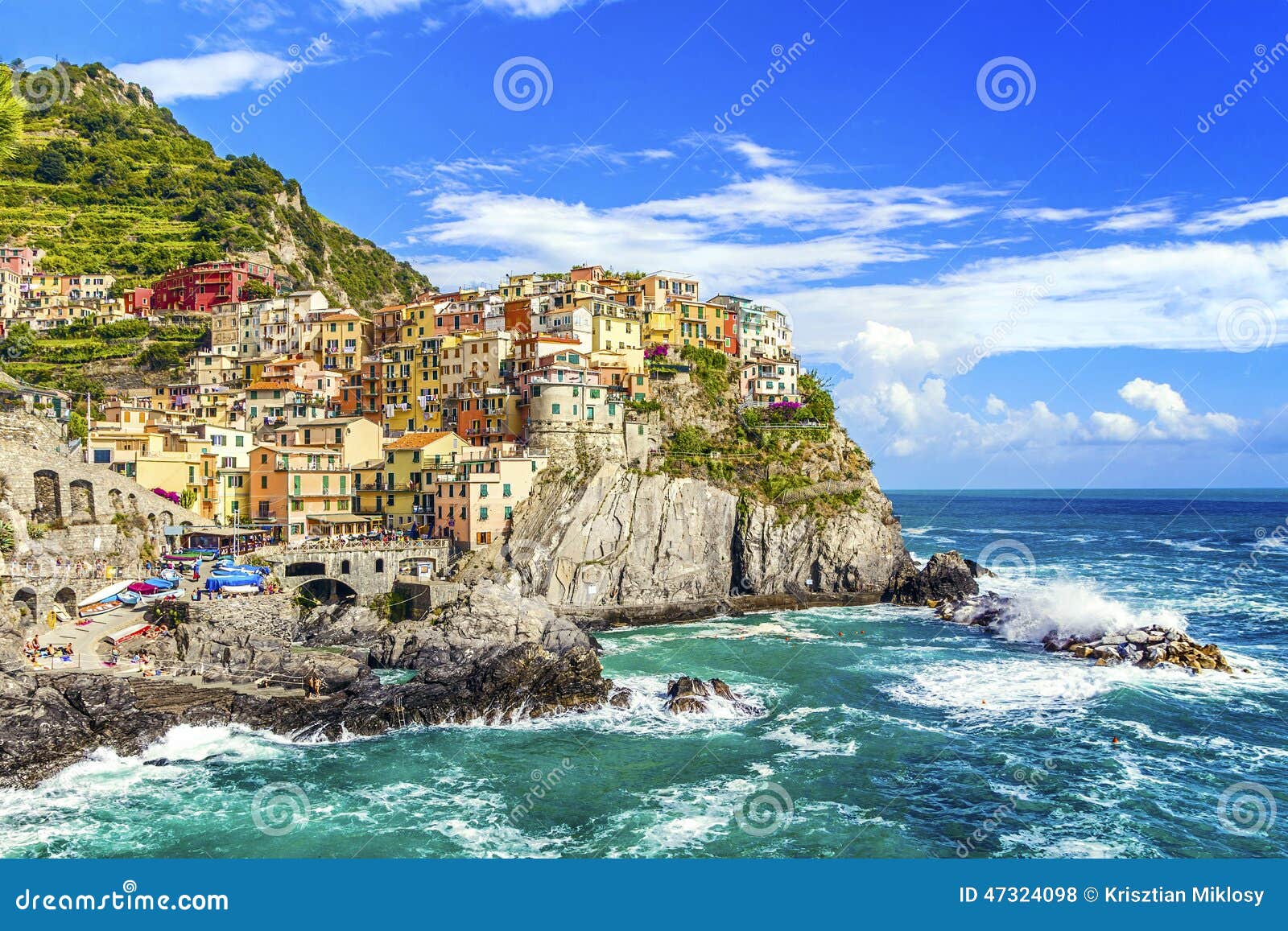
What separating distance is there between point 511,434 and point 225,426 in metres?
20.7

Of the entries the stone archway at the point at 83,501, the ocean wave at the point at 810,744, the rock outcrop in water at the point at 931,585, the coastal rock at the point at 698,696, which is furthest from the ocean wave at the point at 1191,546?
the stone archway at the point at 83,501

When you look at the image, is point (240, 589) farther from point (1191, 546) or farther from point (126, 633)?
point (1191, 546)

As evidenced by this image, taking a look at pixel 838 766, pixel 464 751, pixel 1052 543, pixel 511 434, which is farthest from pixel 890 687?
pixel 1052 543

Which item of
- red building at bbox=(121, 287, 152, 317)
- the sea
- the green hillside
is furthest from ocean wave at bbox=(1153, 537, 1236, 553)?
red building at bbox=(121, 287, 152, 317)

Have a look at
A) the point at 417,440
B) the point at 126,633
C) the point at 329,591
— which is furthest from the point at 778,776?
the point at 417,440

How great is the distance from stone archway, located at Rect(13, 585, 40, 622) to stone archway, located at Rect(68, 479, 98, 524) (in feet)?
20.9

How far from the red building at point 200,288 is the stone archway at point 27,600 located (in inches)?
2610

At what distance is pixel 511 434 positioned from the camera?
71000mm

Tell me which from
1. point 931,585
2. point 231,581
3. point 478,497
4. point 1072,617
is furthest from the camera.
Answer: point 931,585

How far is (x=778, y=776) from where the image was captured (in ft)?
106

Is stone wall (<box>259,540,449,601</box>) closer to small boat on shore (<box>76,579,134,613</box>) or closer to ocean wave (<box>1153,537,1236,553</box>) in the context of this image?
small boat on shore (<box>76,579,134,613</box>)

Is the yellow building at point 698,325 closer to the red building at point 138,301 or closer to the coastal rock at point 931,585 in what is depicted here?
the coastal rock at point 931,585

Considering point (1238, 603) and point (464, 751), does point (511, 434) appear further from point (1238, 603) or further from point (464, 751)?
point (1238, 603)

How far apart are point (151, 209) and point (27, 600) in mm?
108045
